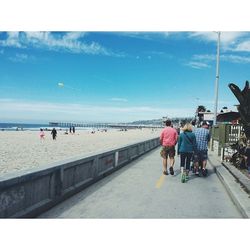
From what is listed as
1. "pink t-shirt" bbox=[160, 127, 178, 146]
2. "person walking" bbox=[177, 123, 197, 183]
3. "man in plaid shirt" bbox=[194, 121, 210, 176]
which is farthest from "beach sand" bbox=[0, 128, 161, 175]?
"man in plaid shirt" bbox=[194, 121, 210, 176]

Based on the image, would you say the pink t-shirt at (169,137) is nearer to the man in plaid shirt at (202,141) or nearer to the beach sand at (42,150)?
the man in plaid shirt at (202,141)

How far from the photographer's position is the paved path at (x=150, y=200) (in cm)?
689

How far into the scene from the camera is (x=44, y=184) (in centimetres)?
702

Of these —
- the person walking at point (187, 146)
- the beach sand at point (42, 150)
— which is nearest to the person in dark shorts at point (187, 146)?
the person walking at point (187, 146)

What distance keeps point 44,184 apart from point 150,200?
2.38 metres

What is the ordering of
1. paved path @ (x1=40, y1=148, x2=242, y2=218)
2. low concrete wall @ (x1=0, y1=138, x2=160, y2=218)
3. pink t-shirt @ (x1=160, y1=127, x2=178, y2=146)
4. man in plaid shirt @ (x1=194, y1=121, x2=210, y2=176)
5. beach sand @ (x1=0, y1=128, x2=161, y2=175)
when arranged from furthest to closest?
beach sand @ (x1=0, y1=128, x2=161, y2=175) → pink t-shirt @ (x1=160, y1=127, x2=178, y2=146) → man in plaid shirt @ (x1=194, y1=121, x2=210, y2=176) → paved path @ (x1=40, y1=148, x2=242, y2=218) → low concrete wall @ (x1=0, y1=138, x2=160, y2=218)

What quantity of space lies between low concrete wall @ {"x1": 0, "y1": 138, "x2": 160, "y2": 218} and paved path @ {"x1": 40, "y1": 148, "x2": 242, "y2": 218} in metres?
0.21

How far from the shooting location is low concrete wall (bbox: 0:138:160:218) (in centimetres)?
572

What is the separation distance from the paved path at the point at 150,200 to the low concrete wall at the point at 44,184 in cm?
21

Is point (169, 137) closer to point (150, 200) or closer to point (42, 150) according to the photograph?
point (150, 200)

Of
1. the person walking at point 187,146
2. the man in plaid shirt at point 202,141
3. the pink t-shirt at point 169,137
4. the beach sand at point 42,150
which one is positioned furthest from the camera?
the beach sand at point 42,150

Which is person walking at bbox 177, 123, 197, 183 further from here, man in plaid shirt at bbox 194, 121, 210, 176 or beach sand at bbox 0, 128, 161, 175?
beach sand at bbox 0, 128, 161, 175

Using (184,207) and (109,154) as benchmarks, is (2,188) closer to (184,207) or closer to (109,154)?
(184,207)
